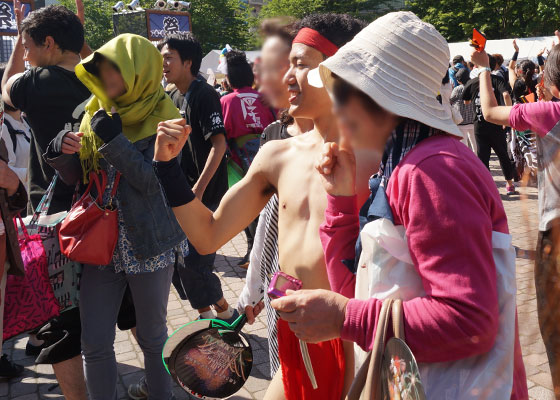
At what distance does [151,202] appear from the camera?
2789mm

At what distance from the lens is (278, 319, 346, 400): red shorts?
6.31 feet

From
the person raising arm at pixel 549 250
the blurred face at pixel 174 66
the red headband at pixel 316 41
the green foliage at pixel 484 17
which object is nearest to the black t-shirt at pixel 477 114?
the blurred face at pixel 174 66

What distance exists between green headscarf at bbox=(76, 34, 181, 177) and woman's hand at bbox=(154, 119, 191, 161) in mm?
916

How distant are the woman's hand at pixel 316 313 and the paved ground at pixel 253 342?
16.2 inches

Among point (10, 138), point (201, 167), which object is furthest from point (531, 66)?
point (10, 138)

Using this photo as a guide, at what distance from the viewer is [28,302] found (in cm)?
272

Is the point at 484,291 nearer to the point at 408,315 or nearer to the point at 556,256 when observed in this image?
the point at 408,315

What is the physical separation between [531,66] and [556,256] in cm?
876

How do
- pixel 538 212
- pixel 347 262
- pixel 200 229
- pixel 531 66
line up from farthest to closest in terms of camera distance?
1. pixel 531 66
2. pixel 200 229
3. pixel 347 262
4. pixel 538 212

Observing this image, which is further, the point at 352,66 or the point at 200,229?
the point at 200,229

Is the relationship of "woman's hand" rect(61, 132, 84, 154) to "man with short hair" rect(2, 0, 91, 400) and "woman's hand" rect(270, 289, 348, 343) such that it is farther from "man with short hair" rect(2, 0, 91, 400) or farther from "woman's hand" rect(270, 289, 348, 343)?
"woman's hand" rect(270, 289, 348, 343)

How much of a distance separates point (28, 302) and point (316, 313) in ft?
6.32

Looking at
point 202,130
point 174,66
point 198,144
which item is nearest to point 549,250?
point 202,130

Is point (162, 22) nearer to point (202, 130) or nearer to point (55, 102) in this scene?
point (202, 130)
